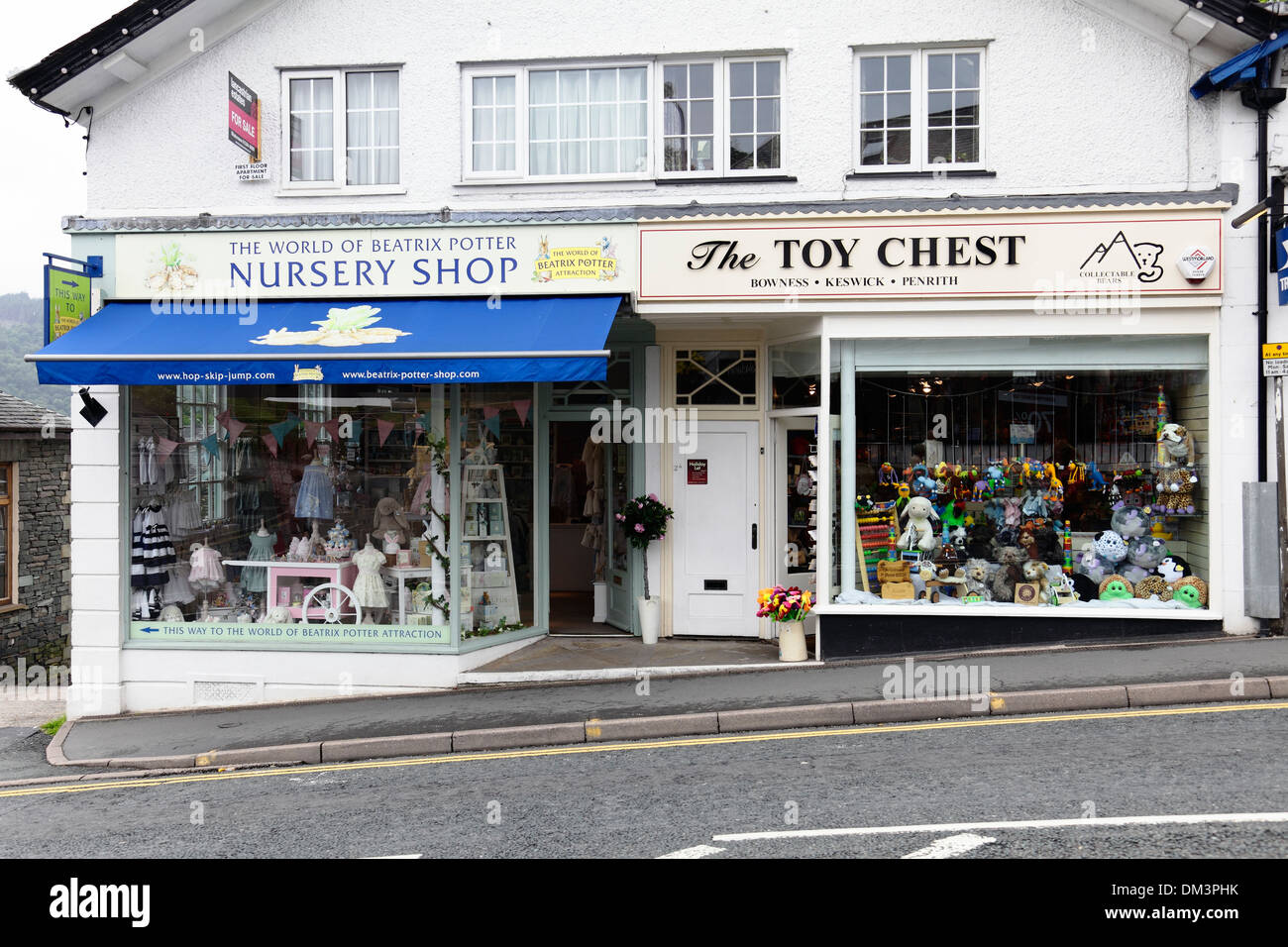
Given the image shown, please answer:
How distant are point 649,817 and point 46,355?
7664mm

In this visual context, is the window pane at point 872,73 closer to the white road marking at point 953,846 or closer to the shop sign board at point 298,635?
the shop sign board at point 298,635

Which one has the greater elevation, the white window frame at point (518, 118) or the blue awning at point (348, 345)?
the white window frame at point (518, 118)

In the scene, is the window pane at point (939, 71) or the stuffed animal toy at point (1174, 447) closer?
the stuffed animal toy at point (1174, 447)

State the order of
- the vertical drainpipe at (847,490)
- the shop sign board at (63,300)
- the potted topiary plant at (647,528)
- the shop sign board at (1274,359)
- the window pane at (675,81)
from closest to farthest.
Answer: the shop sign board at (1274,359) → the shop sign board at (63,300) → the vertical drainpipe at (847,490) → the window pane at (675,81) → the potted topiary plant at (647,528)

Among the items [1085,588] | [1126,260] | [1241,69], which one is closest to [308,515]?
[1085,588]

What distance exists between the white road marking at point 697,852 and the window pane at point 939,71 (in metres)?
8.24

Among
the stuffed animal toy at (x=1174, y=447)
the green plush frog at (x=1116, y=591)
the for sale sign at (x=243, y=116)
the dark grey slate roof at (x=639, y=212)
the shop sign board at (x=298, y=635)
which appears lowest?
the shop sign board at (x=298, y=635)

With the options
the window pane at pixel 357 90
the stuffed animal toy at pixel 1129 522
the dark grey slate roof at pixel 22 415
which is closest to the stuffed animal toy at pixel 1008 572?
the stuffed animal toy at pixel 1129 522

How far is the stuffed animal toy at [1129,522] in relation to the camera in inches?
425

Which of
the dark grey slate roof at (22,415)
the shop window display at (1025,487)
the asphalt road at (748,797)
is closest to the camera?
the asphalt road at (748,797)

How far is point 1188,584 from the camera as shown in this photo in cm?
1057

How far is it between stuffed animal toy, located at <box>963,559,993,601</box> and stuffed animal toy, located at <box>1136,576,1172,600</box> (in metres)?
1.49

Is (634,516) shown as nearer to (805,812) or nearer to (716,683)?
(716,683)

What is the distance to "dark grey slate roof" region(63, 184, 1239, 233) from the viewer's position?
10.3m
